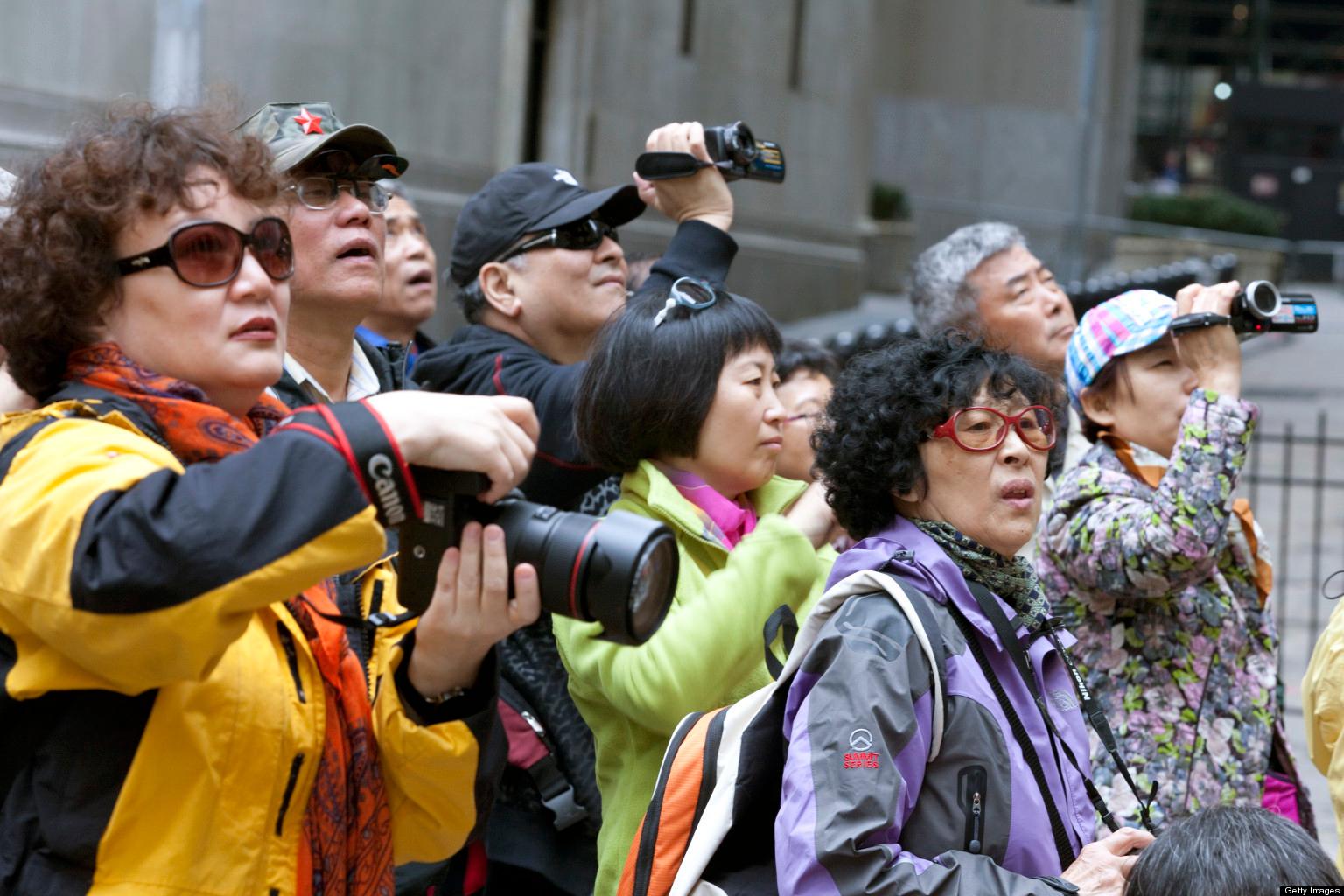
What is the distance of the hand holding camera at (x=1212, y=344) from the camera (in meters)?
3.88

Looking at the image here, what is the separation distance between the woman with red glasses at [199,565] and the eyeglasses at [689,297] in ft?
3.98

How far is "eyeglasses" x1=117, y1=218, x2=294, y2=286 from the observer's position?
89.4 inches

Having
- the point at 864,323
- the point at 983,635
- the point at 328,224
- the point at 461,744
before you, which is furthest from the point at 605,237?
the point at 864,323

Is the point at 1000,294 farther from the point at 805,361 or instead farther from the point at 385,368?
the point at 385,368

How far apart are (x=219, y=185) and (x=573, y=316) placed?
2.11 meters

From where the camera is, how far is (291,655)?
234cm

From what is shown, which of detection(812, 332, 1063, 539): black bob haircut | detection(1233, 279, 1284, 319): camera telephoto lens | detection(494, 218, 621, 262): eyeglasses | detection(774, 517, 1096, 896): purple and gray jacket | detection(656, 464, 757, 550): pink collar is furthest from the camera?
detection(494, 218, 621, 262): eyeglasses

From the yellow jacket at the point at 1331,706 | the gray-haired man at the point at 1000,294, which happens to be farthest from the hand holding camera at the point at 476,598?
the gray-haired man at the point at 1000,294

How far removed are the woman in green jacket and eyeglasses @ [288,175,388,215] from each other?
62 cm

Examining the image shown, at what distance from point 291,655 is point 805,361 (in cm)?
291

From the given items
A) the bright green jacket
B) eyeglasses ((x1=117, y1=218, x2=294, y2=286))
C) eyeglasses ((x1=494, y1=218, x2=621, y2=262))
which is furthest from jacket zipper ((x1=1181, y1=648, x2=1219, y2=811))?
eyeglasses ((x1=117, y1=218, x2=294, y2=286))

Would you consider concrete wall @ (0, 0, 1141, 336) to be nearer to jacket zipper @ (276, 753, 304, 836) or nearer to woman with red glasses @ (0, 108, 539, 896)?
woman with red glasses @ (0, 108, 539, 896)

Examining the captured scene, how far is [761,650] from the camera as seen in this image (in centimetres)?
290

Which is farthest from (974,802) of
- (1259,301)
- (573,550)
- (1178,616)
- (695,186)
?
(695,186)
